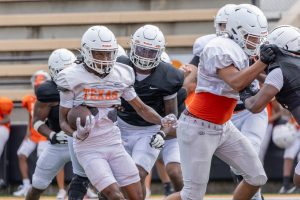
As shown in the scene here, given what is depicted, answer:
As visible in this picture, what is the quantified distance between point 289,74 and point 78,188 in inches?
86.9

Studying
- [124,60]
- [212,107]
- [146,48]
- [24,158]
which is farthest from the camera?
[24,158]

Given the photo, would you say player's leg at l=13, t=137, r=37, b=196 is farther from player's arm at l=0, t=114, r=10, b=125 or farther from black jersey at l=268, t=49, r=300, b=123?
black jersey at l=268, t=49, r=300, b=123

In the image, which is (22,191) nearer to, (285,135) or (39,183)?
(285,135)

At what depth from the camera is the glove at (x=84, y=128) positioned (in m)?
6.56

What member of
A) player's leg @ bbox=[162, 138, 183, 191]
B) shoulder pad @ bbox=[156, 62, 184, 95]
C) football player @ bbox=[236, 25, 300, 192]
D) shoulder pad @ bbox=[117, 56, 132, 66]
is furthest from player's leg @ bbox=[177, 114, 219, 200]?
player's leg @ bbox=[162, 138, 183, 191]

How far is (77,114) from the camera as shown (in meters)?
6.65

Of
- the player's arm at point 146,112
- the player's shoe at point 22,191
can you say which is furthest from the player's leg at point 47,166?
the player's shoe at point 22,191

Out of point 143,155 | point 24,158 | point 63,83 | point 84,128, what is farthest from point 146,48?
point 24,158

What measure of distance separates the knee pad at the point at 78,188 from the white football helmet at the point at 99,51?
1.20 metres

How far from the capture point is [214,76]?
20.6 feet

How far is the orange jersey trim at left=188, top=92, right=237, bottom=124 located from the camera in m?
6.39

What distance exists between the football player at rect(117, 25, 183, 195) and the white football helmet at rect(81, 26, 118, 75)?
62cm

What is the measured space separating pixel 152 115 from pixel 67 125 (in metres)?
0.69

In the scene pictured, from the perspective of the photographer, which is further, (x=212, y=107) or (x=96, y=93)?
(x=96, y=93)
